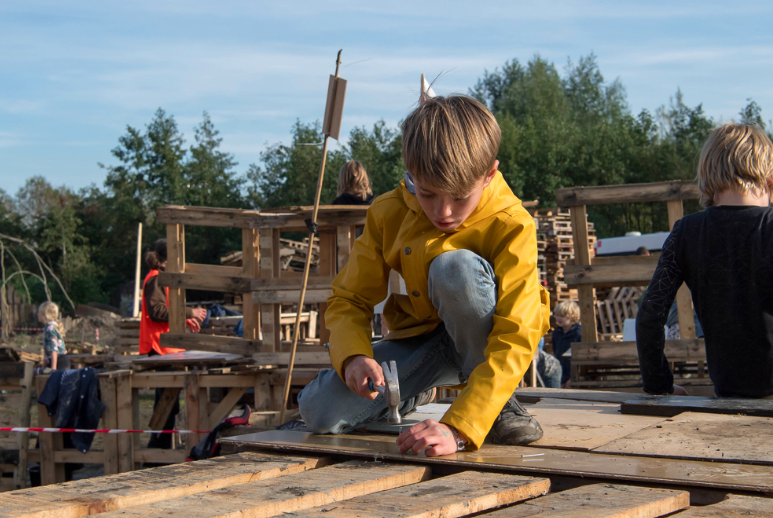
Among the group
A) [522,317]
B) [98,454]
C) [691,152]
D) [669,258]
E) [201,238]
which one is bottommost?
[98,454]

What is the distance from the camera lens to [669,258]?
11.1ft

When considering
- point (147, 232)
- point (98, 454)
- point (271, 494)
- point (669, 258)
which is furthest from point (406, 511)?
point (147, 232)

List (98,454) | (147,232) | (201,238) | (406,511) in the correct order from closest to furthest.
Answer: (406,511)
(98,454)
(201,238)
(147,232)

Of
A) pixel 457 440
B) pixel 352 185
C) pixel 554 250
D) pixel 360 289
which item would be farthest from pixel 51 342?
pixel 554 250

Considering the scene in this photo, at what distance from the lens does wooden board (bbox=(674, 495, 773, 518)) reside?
61.3 inches

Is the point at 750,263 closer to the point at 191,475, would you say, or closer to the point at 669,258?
the point at 669,258

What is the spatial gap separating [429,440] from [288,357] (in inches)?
175

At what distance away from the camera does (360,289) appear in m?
2.76

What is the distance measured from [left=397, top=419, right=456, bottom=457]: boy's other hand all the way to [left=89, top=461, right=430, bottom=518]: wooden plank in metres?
0.06

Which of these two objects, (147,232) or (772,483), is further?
(147,232)

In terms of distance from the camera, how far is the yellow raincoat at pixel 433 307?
224 cm

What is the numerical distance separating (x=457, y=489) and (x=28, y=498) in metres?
1.02

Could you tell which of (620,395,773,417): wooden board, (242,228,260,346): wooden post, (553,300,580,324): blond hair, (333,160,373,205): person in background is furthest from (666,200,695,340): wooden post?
(242,228,260,346): wooden post

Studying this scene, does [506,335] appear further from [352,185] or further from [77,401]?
[77,401]
